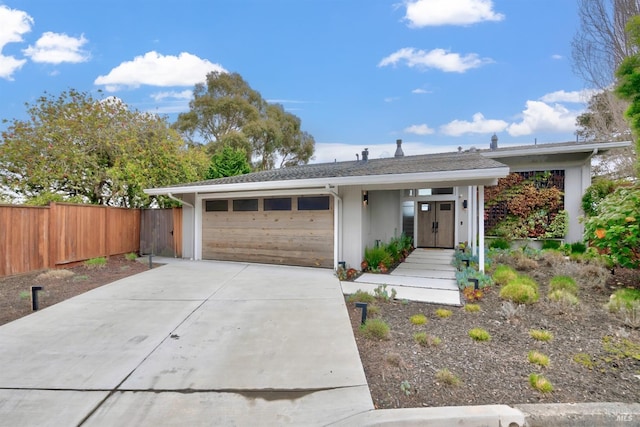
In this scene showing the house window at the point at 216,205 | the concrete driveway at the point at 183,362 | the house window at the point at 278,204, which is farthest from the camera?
the house window at the point at 216,205

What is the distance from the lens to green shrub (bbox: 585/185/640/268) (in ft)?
17.0

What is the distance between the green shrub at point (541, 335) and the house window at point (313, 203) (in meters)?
5.24

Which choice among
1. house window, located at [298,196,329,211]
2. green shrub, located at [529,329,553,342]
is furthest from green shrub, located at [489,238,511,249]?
green shrub, located at [529,329,553,342]

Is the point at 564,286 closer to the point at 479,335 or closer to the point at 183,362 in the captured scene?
the point at 479,335

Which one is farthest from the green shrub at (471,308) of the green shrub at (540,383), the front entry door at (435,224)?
the front entry door at (435,224)

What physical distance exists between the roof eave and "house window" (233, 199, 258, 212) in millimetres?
583

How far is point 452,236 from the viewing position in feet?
41.0

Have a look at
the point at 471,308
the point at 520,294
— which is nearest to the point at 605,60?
the point at 520,294

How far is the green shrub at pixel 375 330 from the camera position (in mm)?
3953

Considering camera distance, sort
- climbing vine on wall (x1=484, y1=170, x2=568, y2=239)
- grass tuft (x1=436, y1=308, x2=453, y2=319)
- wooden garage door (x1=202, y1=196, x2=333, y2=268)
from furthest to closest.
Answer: climbing vine on wall (x1=484, y1=170, x2=568, y2=239) < wooden garage door (x1=202, y1=196, x2=333, y2=268) < grass tuft (x1=436, y1=308, x2=453, y2=319)

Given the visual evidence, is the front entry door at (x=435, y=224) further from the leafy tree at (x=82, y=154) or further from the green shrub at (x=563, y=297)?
the leafy tree at (x=82, y=154)

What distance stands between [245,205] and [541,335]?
300 inches

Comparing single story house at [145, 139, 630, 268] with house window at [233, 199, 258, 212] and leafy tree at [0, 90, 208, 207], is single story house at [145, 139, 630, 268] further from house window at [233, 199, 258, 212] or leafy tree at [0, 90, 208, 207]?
leafy tree at [0, 90, 208, 207]

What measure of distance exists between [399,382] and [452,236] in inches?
415
